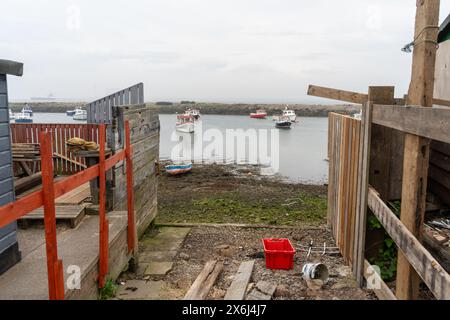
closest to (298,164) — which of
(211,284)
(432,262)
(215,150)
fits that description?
(215,150)

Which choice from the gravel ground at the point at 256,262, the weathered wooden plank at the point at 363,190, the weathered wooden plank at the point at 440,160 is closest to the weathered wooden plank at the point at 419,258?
the weathered wooden plank at the point at 363,190

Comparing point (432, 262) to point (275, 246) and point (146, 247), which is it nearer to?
point (275, 246)

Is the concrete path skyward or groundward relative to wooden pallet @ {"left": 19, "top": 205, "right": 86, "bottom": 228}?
groundward

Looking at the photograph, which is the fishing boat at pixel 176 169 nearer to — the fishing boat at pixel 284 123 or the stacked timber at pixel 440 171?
the stacked timber at pixel 440 171

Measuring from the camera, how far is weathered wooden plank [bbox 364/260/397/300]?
4656mm

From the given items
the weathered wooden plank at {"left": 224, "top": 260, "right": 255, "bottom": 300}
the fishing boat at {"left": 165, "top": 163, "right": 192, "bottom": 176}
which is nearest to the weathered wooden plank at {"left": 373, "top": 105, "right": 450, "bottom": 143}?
the weathered wooden plank at {"left": 224, "top": 260, "right": 255, "bottom": 300}

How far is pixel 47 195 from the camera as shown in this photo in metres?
3.42

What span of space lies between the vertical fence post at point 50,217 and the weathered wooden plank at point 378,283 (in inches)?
138

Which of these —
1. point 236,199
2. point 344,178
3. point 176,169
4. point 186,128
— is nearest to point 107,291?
point 344,178

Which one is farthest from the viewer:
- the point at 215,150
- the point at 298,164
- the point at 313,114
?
the point at 313,114

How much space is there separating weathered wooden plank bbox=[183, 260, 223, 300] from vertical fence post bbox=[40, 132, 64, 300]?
217cm

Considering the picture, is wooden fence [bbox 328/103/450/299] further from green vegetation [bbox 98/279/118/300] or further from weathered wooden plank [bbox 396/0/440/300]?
green vegetation [bbox 98/279/118/300]

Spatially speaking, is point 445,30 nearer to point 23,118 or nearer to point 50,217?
point 50,217
